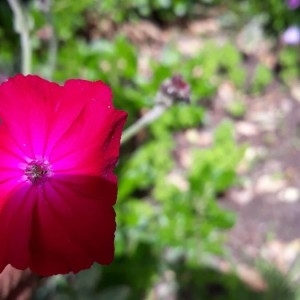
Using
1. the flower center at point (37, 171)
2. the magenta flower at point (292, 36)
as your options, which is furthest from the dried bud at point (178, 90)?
the magenta flower at point (292, 36)

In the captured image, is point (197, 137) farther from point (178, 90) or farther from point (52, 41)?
point (178, 90)

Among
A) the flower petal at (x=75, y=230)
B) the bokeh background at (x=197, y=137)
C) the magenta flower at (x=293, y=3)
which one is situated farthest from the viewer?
the magenta flower at (x=293, y=3)

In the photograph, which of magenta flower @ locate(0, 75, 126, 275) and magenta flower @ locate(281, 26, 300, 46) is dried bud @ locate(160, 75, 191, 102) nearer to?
magenta flower @ locate(0, 75, 126, 275)

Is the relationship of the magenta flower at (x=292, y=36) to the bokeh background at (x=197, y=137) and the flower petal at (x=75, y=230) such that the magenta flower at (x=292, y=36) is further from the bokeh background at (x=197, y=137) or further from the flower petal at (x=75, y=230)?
the flower petal at (x=75, y=230)

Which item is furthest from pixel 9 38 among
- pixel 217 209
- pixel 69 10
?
pixel 217 209

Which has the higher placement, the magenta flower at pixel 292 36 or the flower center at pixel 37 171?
the magenta flower at pixel 292 36

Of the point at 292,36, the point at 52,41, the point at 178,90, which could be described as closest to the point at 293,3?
the point at 292,36

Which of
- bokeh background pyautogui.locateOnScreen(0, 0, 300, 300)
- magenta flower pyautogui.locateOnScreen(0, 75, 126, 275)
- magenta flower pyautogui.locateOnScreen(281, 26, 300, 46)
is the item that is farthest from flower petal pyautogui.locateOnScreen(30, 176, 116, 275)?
magenta flower pyautogui.locateOnScreen(281, 26, 300, 46)
